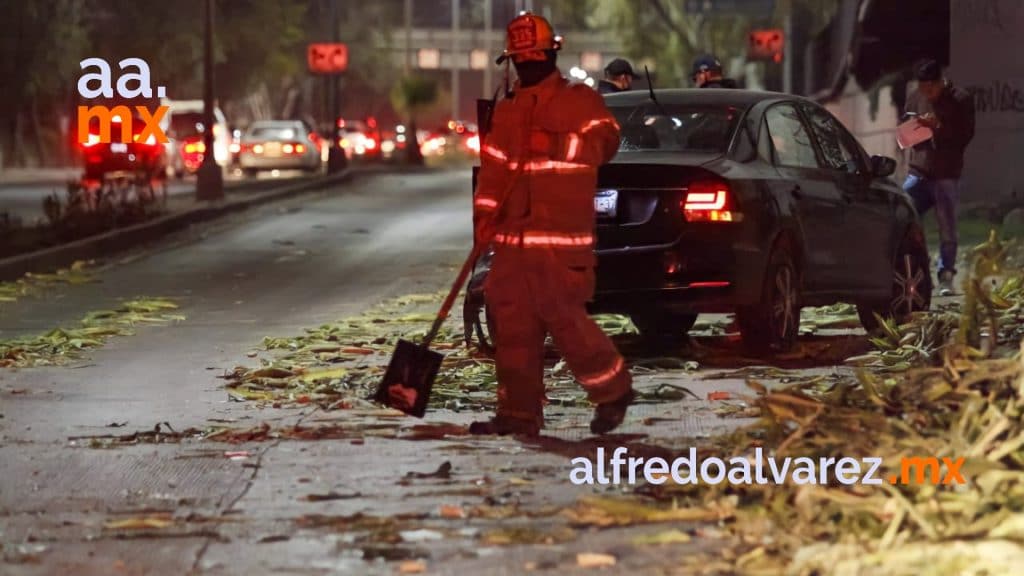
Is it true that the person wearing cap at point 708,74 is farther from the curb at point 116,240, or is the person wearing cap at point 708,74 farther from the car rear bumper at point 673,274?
the curb at point 116,240

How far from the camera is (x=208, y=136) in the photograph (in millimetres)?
31391

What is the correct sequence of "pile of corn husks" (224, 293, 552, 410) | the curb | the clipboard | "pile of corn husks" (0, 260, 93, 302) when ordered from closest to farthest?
"pile of corn husks" (224, 293, 552, 410) < the clipboard < "pile of corn husks" (0, 260, 93, 302) < the curb

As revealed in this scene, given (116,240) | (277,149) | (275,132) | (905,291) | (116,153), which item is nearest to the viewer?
(905,291)

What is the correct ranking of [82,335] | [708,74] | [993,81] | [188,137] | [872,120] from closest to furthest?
[82,335] → [708,74] → [993,81] → [872,120] → [188,137]

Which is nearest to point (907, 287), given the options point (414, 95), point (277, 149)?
point (277, 149)

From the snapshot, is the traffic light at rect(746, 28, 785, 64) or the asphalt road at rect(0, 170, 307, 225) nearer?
the asphalt road at rect(0, 170, 307, 225)

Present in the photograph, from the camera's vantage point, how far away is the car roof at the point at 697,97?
1242 centimetres

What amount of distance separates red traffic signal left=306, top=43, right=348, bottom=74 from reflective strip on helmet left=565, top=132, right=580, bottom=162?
1455 inches

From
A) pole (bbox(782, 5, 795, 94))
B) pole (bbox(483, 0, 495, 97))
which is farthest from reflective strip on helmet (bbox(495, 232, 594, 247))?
pole (bbox(483, 0, 495, 97))

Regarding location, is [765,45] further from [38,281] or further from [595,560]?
[595,560]

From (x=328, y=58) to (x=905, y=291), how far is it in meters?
33.3

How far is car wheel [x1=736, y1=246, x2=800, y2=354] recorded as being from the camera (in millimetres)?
11820

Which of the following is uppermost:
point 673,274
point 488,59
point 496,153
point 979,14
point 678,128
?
point 979,14

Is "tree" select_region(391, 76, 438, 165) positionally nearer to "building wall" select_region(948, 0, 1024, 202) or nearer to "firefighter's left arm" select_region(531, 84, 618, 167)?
"building wall" select_region(948, 0, 1024, 202)
